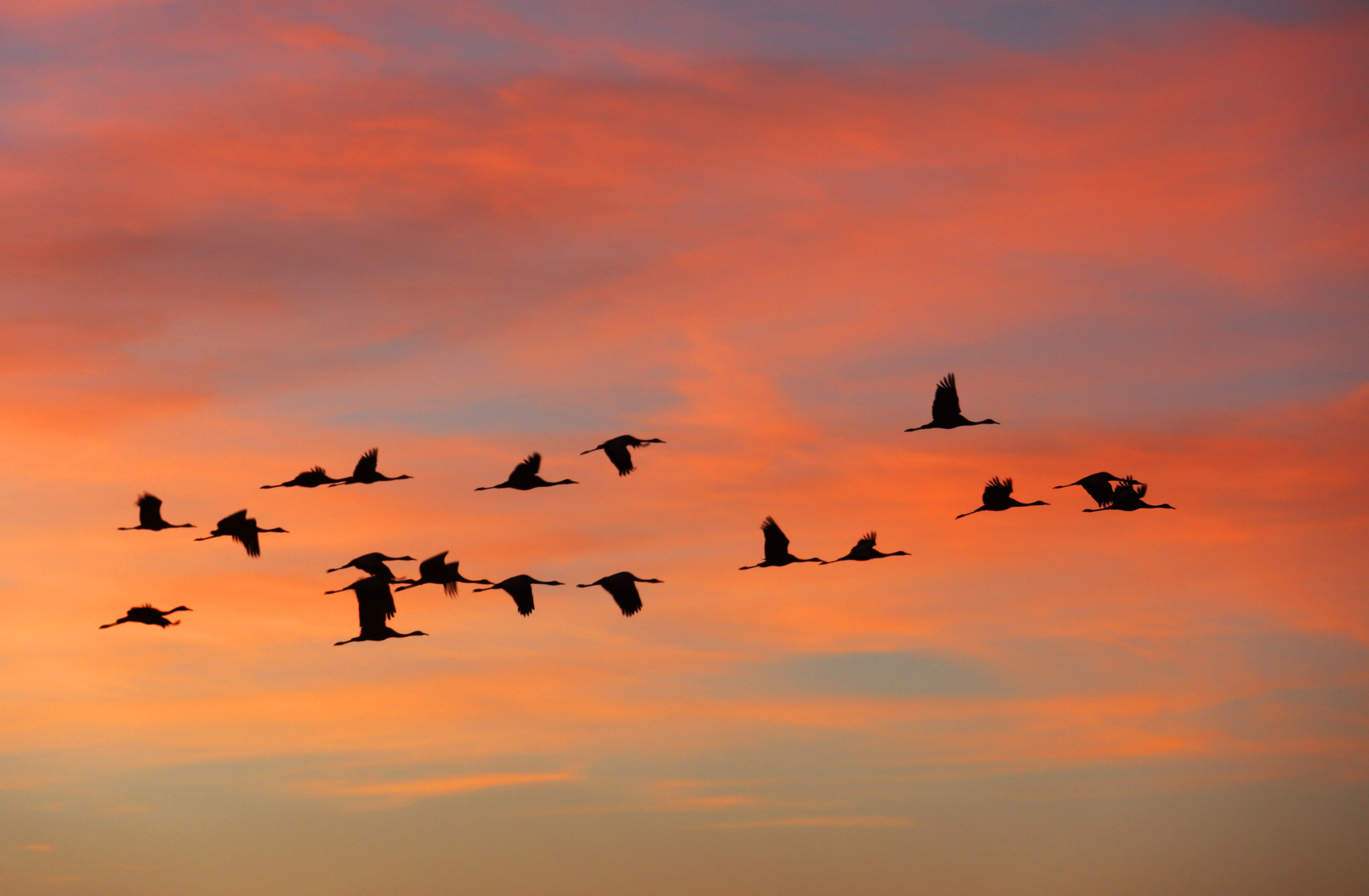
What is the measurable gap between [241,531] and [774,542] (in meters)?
19.2

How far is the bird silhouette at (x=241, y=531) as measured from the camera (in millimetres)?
64688

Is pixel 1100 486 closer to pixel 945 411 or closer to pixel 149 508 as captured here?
pixel 945 411

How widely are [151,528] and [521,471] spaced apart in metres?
13.7

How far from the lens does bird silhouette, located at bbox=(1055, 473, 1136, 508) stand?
201 ft

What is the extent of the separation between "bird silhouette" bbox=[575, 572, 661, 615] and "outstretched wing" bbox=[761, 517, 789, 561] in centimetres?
596

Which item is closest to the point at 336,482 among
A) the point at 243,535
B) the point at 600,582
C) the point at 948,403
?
the point at 243,535

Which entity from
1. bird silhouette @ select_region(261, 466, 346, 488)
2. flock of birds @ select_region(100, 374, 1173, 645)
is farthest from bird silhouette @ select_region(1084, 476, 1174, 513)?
bird silhouette @ select_region(261, 466, 346, 488)

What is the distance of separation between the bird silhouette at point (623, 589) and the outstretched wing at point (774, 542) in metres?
5.96

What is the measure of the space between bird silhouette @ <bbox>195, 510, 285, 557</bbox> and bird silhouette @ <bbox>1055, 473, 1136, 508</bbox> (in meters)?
28.6

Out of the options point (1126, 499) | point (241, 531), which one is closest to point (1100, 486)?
point (1126, 499)

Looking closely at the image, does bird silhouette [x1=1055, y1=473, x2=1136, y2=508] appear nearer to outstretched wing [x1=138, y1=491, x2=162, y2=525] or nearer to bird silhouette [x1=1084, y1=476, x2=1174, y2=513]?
bird silhouette [x1=1084, y1=476, x2=1174, y2=513]

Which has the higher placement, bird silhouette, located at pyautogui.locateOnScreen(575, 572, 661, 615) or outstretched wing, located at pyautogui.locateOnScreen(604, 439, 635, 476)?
outstretched wing, located at pyautogui.locateOnScreen(604, 439, 635, 476)

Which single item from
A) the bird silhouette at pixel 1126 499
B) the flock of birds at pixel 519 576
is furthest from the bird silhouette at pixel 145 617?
the bird silhouette at pixel 1126 499

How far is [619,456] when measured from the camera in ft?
197
